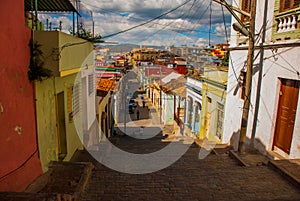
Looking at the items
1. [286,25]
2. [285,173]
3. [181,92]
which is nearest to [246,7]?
[286,25]

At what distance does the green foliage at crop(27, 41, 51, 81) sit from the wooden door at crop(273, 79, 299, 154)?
20.2ft

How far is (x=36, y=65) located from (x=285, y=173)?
18.7ft

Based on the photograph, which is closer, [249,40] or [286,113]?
[286,113]

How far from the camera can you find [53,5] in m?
6.76

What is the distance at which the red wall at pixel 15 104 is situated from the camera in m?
3.70

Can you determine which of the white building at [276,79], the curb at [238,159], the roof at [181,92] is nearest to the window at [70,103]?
the curb at [238,159]

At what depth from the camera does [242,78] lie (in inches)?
350

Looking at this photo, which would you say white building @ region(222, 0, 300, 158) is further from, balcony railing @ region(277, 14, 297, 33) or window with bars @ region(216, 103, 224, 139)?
window with bars @ region(216, 103, 224, 139)

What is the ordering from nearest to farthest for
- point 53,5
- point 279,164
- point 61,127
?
point 279,164, point 61,127, point 53,5

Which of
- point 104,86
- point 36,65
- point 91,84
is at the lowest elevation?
point 104,86

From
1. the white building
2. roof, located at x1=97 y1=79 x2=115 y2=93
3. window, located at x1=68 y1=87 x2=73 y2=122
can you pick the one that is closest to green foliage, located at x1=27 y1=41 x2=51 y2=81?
window, located at x1=68 y1=87 x2=73 y2=122

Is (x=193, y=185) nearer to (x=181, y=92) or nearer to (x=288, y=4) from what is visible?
(x=288, y=4)

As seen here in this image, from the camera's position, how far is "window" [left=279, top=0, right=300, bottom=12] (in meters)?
6.11

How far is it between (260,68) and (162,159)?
4296 millimetres
